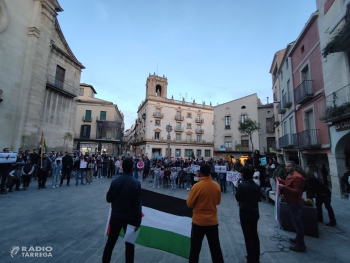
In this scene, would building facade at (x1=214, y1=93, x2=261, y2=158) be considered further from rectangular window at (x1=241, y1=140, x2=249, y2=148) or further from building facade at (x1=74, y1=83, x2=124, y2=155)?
building facade at (x1=74, y1=83, x2=124, y2=155)

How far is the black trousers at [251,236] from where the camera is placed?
316 cm

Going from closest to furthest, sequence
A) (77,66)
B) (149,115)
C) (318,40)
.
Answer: (318,40), (77,66), (149,115)

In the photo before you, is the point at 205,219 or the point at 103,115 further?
the point at 103,115

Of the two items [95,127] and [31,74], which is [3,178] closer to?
[31,74]

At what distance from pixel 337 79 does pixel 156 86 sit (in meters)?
39.6

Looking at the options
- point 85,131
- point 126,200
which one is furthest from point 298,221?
point 85,131

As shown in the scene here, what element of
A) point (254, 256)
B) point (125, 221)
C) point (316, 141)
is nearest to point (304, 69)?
point (316, 141)

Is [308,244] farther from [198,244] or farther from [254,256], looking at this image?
[198,244]

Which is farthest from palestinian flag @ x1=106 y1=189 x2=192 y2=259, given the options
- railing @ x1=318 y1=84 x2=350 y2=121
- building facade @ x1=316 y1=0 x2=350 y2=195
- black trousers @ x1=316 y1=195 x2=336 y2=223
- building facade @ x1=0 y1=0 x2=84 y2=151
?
building facade @ x1=0 y1=0 x2=84 y2=151

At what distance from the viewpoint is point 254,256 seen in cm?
316

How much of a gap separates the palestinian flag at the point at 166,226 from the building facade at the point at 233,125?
31205 mm

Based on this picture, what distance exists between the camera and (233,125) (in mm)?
35875

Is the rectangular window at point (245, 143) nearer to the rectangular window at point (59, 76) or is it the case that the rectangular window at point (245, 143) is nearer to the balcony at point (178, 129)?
the balcony at point (178, 129)

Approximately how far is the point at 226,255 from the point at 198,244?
52.6 inches
